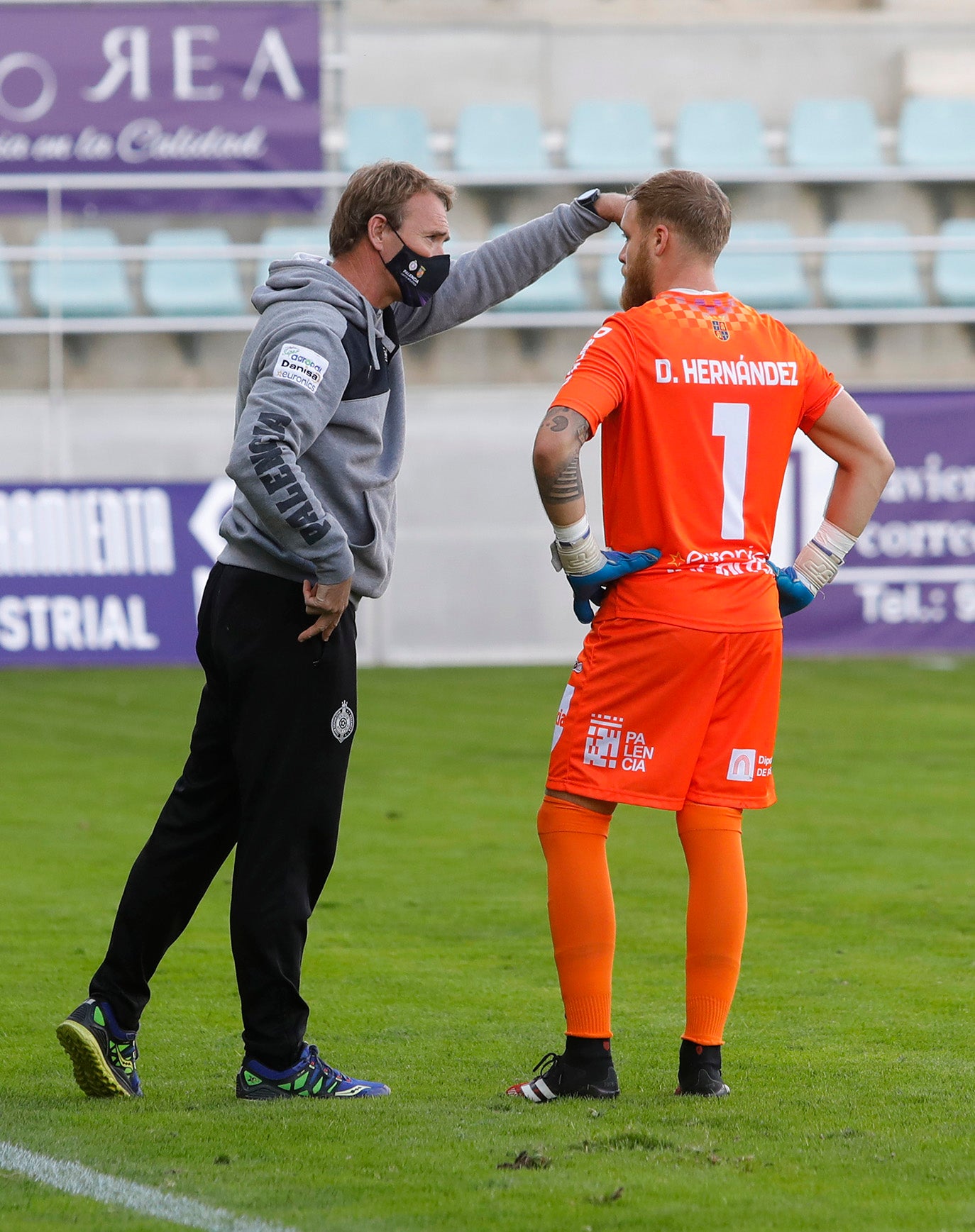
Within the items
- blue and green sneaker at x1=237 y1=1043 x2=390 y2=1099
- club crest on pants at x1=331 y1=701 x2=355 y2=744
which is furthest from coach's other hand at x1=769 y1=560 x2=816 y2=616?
blue and green sneaker at x1=237 y1=1043 x2=390 y2=1099

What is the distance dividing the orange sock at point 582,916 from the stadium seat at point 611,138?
12984 mm

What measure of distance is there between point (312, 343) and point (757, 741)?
1176 mm

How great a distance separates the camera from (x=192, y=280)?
49.5ft

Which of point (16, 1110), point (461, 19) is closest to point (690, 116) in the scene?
point (461, 19)

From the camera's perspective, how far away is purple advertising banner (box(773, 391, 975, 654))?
12.7m

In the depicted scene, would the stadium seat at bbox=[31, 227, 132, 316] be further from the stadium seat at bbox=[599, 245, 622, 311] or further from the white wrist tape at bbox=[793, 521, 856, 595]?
the white wrist tape at bbox=[793, 521, 856, 595]

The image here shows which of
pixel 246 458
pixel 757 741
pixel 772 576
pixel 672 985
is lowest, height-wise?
pixel 672 985

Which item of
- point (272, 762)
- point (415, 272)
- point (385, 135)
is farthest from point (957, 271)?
point (272, 762)

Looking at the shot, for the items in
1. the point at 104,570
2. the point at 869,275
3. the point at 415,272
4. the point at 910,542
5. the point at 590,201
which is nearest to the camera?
the point at 415,272

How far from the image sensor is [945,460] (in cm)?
1277

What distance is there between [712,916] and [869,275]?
12.7m

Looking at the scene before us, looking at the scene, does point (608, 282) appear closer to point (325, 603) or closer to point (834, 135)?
point (834, 135)

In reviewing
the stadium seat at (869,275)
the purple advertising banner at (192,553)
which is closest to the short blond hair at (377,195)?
the purple advertising banner at (192,553)

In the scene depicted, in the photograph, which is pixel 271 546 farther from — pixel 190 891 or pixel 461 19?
pixel 461 19
